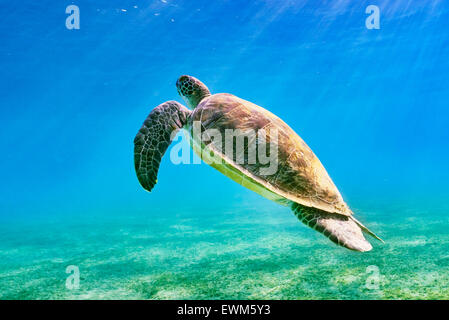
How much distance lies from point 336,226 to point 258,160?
0.83 m

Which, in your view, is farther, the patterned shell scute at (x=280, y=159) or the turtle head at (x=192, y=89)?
the turtle head at (x=192, y=89)

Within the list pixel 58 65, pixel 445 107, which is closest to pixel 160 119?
pixel 58 65

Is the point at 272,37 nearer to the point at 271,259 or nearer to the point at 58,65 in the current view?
the point at 58,65

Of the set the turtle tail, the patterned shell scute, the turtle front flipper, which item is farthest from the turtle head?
the turtle tail

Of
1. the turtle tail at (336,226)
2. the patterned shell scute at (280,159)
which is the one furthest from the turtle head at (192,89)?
the turtle tail at (336,226)

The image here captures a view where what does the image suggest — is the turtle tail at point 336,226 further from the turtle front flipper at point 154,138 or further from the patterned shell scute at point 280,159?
the turtle front flipper at point 154,138

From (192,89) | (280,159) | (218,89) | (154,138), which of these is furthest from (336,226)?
(218,89)

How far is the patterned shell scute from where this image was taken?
2.70 metres

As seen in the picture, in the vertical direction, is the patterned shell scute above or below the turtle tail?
above

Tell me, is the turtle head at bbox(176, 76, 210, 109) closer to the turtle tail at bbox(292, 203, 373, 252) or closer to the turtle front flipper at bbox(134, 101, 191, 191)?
the turtle front flipper at bbox(134, 101, 191, 191)

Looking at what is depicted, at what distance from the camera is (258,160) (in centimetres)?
276

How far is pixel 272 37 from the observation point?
19.6 metres

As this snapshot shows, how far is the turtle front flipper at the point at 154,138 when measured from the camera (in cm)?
296
